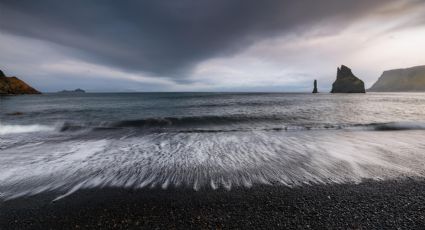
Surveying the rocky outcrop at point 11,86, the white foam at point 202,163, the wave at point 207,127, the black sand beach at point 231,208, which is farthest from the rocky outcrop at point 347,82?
the rocky outcrop at point 11,86

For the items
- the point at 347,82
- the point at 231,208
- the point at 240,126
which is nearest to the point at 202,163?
the point at 231,208

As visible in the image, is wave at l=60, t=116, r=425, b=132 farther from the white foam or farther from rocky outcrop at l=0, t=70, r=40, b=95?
rocky outcrop at l=0, t=70, r=40, b=95

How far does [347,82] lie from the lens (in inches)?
5679

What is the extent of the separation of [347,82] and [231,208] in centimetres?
18128

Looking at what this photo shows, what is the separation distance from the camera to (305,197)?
4316mm

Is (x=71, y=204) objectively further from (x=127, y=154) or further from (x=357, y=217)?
(x=357, y=217)

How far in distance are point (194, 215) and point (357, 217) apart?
3.30 m

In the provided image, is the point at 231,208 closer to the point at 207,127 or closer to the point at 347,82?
the point at 207,127

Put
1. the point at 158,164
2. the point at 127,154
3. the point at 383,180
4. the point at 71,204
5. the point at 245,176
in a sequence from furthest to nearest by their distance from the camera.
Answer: the point at 127,154 → the point at 158,164 → the point at 245,176 → the point at 383,180 → the point at 71,204

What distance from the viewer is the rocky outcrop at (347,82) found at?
14138 cm

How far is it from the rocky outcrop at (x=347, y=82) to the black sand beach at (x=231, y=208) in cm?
17688

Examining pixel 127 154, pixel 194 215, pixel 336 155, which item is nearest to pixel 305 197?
pixel 194 215

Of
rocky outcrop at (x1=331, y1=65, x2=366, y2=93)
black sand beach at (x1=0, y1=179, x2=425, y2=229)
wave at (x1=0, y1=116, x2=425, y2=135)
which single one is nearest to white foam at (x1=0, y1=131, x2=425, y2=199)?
black sand beach at (x1=0, y1=179, x2=425, y2=229)

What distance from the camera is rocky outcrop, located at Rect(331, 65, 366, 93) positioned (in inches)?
5566
